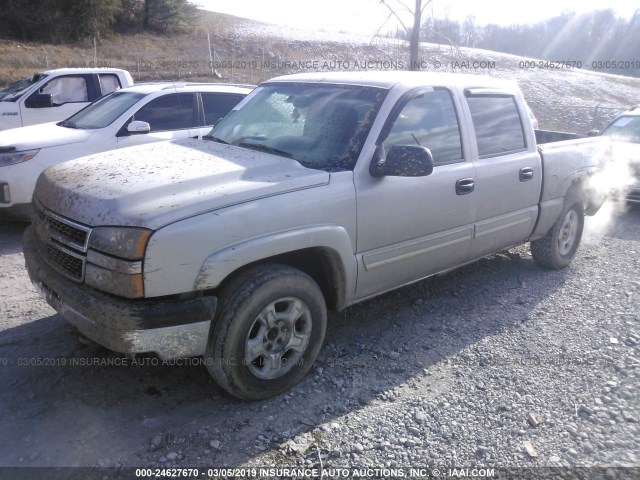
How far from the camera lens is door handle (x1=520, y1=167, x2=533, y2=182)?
191 inches

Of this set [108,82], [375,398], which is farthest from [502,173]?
[108,82]

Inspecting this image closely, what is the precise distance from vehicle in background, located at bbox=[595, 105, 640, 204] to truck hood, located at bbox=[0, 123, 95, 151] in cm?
779

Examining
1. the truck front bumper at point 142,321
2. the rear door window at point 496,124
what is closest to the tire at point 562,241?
the rear door window at point 496,124

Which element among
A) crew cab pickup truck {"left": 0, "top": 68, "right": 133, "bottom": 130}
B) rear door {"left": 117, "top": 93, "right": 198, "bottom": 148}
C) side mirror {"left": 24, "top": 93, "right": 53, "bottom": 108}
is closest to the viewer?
rear door {"left": 117, "top": 93, "right": 198, "bottom": 148}

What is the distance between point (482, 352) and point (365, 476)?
1.66m

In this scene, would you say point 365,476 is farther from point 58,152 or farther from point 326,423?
Result: point 58,152

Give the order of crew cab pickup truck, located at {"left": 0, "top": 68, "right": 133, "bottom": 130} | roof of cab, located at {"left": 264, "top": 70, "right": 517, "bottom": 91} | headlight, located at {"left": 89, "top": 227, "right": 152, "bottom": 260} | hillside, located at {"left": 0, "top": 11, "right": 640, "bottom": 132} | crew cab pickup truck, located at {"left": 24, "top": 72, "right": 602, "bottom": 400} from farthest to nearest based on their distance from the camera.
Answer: hillside, located at {"left": 0, "top": 11, "right": 640, "bottom": 132}, crew cab pickup truck, located at {"left": 0, "top": 68, "right": 133, "bottom": 130}, roof of cab, located at {"left": 264, "top": 70, "right": 517, "bottom": 91}, crew cab pickup truck, located at {"left": 24, "top": 72, "right": 602, "bottom": 400}, headlight, located at {"left": 89, "top": 227, "right": 152, "bottom": 260}

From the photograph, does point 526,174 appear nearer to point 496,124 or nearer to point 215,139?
point 496,124

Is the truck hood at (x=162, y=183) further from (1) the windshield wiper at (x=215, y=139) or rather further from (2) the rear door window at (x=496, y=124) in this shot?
(2) the rear door window at (x=496, y=124)

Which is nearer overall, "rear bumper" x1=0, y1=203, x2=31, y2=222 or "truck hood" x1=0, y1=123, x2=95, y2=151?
"rear bumper" x1=0, y1=203, x2=31, y2=222

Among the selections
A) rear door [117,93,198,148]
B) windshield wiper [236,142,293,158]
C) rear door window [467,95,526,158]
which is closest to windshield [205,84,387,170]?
windshield wiper [236,142,293,158]

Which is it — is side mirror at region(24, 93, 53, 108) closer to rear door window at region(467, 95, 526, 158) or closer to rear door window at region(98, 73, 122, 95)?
rear door window at region(98, 73, 122, 95)

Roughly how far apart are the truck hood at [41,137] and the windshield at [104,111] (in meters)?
0.23

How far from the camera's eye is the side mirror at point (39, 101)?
369 inches
